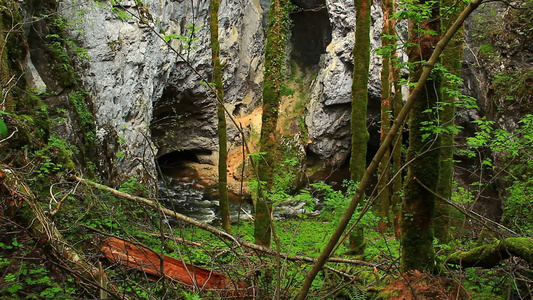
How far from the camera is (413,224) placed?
250cm

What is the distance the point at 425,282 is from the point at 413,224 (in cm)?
42

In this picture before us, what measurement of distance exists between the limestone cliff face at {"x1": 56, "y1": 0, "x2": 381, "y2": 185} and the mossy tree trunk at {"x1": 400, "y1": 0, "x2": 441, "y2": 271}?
580 centimetres

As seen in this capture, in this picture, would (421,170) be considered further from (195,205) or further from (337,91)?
(337,91)

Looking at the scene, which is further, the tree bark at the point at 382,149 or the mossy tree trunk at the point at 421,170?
the mossy tree trunk at the point at 421,170

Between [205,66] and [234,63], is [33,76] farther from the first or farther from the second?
[234,63]

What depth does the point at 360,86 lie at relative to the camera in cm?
543

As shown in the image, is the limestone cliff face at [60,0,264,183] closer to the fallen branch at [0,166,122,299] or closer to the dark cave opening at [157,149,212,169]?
the dark cave opening at [157,149,212,169]

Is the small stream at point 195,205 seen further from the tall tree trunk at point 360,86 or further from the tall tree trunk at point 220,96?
the tall tree trunk at point 360,86

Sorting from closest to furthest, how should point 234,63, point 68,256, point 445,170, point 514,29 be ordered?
point 68,256 < point 445,170 < point 514,29 < point 234,63

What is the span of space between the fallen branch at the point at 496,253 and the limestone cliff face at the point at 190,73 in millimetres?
6499

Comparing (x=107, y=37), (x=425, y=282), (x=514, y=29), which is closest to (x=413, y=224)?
(x=425, y=282)

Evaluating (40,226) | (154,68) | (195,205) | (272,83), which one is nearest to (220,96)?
(272,83)

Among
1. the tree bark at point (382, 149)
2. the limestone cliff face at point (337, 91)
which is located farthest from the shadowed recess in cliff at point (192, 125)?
the tree bark at point (382, 149)

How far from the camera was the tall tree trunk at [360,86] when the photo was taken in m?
5.36
